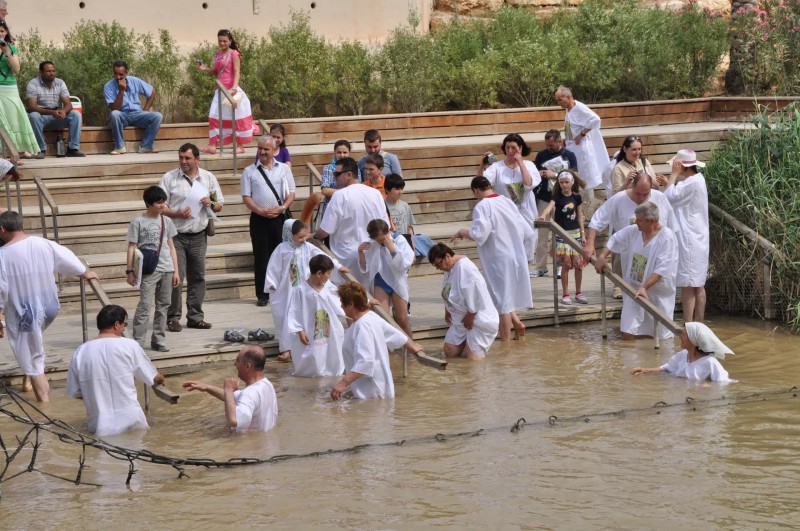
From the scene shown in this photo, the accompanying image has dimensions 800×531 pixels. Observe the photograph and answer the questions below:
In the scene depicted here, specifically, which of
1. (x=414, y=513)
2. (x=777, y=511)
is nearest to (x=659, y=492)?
(x=777, y=511)

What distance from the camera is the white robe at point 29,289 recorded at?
33.1 ft

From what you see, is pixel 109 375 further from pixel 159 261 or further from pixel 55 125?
pixel 55 125

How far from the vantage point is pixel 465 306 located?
1163 centimetres

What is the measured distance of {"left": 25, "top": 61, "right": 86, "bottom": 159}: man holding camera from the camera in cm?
1560

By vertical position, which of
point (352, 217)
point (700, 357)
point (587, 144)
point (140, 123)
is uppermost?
point (140, 123)

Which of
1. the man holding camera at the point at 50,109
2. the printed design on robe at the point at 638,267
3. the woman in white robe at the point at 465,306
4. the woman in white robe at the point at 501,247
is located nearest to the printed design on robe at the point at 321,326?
the woman in white robe at the point at 465,306

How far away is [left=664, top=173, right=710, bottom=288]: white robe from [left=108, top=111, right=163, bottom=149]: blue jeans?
6.87 metres

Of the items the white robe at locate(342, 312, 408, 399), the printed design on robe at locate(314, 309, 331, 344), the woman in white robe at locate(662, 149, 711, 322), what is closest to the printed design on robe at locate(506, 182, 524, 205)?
the woman in white robe at locate(662, 149, 711, 322)

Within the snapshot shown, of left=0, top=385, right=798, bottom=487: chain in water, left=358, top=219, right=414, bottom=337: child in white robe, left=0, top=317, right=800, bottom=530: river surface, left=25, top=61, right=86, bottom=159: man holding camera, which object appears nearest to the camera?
left=0, top=317, right=800, bottom=530: river surface

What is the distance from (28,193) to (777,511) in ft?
31.9

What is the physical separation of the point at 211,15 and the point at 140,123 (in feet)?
11.8

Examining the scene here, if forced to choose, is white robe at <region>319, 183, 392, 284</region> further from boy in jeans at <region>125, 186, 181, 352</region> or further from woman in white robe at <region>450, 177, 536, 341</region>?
boy in jeans at <region>125, 186, 181, 352</region>

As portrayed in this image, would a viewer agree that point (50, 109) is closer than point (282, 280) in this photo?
No

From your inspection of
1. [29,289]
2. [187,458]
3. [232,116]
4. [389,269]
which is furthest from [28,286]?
[232,116]
